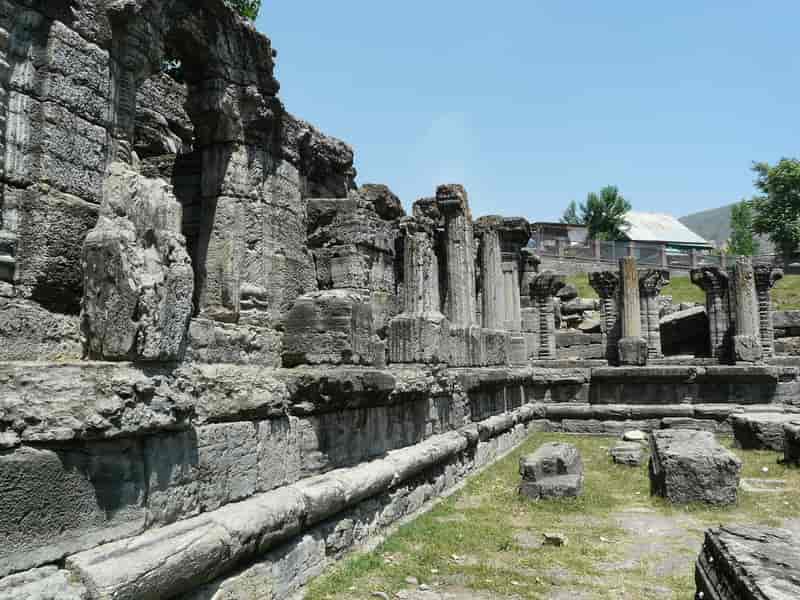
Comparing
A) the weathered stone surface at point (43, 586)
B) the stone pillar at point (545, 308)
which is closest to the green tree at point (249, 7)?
the stone pillar at point (545, 308)

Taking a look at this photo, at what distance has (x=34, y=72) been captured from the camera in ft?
14.1

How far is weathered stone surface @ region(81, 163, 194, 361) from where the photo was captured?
10.7 feet

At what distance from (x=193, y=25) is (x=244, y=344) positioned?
3.41 metres

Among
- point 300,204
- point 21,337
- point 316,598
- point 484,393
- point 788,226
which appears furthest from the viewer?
point 788,226

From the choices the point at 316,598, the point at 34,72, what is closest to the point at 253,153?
the point at 34,72

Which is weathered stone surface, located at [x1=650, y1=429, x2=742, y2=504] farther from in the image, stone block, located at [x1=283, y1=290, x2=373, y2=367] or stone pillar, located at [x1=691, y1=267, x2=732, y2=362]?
stone pillar, located at [x1=691, y1=267, x2=732, y2=362]

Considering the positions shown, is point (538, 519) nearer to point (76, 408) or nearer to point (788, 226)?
point (76, 408)

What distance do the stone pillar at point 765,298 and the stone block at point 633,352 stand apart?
12.6 feet

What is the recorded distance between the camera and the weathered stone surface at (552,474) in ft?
24.3

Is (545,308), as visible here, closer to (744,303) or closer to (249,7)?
(744,303)

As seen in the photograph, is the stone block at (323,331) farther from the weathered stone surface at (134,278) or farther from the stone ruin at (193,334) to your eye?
the weathered stone surface at (134,278)

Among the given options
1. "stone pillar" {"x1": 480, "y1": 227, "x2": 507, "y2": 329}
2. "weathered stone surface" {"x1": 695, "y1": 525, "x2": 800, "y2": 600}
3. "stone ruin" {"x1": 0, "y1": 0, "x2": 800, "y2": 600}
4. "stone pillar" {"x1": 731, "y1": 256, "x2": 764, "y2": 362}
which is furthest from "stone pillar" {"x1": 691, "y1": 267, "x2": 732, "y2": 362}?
"weathered stone surface" {"x1": 695, "y1": 525, "x2": 800, "y2": 600}

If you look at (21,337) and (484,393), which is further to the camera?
(484,393)

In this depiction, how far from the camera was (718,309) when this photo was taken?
18.2m
